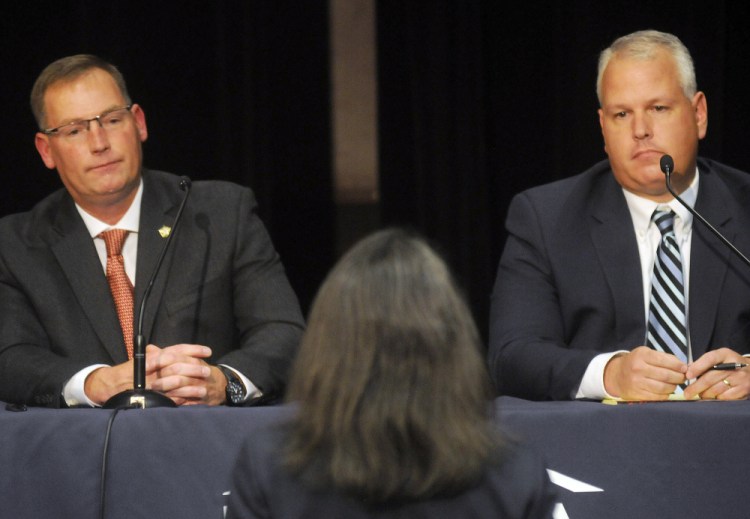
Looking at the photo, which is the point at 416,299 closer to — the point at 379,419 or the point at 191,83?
the point at 379,419

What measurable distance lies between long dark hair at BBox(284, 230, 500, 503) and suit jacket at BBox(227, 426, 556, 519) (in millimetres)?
22

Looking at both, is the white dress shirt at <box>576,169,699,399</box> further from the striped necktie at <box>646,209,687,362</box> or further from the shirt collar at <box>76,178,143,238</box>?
the shirt collar at <box>76,178,143,238</box>

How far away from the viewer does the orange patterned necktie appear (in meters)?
3.15

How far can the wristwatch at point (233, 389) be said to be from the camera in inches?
113

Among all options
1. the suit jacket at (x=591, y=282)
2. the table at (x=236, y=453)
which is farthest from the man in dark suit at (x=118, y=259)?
the table at (x=236, y=453)

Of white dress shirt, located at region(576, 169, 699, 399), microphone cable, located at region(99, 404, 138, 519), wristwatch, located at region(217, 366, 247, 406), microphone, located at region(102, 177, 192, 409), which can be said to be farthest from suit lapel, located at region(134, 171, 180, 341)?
white dress shirt, located at region(576, 169, 699, 399)

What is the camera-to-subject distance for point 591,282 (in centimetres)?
309

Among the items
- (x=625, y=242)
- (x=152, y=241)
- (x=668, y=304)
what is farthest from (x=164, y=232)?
(x=668, y=304)

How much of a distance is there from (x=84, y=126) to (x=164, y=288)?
0.49m

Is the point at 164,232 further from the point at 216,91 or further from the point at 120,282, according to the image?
the point at 216,91

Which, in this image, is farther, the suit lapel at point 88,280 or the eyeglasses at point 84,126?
the eyeglasses at point 84,126

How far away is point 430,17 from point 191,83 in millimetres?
932

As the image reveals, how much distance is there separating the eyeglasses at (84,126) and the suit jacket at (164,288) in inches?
7.6

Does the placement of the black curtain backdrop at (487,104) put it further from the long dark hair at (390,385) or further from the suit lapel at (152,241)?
the long dark hair at (390,385)
